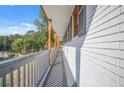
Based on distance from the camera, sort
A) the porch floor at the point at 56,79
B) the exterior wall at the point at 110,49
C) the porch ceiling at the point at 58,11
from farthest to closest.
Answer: the porch ceiling at the point at 58,11
the porch floor at the point at 56,79
the exterior wall at the point at 110,49

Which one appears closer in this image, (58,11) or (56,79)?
(56,79)

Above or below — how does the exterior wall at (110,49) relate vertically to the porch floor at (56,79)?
above

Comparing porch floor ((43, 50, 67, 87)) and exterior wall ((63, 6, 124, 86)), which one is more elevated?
exterior wall ((63, 6, 124, 86))

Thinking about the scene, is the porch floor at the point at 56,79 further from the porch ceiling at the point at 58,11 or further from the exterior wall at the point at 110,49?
the porch ceiling at the point at 58,11

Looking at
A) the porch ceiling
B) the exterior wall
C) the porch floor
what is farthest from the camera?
the porch ceiling

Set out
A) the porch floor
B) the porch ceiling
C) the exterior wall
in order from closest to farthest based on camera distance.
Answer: the exterior wall → the porch floor → the porch ceiling

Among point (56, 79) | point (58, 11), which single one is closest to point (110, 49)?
point (56, 79)

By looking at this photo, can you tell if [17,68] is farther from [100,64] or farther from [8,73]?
[100,64]

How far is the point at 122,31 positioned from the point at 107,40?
46 cm

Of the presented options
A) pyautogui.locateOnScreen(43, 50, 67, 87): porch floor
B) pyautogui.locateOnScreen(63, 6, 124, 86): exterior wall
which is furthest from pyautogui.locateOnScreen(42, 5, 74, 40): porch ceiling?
→ pyautogui.locateOnScreen(63, 6, 124, 86): exterior wall

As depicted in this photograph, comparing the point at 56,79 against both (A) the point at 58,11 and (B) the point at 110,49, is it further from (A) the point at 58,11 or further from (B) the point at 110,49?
(A) the point at 58,11

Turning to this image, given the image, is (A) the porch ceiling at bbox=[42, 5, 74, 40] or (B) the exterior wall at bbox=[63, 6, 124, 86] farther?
(A) the porch ceiling at bbox=[42, 5, 74, 40]

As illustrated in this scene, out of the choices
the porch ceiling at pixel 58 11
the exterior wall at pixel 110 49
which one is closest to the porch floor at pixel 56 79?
the exterior wall at pixel 110 49

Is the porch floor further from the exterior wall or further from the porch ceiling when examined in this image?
the porch ceiling
